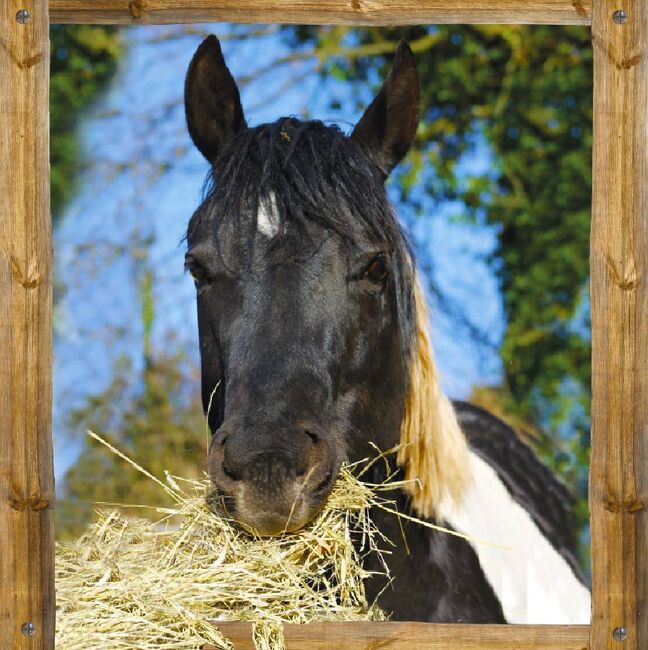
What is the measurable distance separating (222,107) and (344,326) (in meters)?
0.97

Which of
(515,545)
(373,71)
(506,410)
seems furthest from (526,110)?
(515,545)

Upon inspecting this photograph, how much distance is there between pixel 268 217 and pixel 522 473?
7.29 feet

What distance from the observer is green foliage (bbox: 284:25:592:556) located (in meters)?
5.35

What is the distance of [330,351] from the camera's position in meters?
2.77

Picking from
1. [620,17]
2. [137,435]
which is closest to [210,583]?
[620,17]

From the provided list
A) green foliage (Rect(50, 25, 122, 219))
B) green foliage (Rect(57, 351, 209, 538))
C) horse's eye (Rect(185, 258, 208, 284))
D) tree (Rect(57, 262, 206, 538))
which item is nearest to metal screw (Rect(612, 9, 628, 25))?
horse's eye (Rect(185, 258, 208, 284))

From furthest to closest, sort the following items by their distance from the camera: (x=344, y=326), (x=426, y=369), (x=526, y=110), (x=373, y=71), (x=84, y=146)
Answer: (x=526, y=110), (x=373, y=71), (x=84, y=146), (x=426, y=369), (x=344, y=326)

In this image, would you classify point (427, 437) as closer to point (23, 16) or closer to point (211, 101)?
point (211, 101)

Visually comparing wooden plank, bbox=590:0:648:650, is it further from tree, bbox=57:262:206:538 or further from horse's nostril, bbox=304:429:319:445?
tree, bbox=57:262:206:538

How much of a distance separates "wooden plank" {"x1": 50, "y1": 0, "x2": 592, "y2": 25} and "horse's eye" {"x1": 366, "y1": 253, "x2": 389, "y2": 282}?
2.43 feet

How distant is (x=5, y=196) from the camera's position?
262cm

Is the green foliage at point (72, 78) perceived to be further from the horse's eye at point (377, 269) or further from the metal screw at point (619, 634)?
the metal screw at point (619, 634)

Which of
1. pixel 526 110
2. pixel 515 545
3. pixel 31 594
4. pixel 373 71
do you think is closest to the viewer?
pixel 31 594

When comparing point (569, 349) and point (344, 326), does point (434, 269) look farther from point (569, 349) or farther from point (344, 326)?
point (344, 326)
